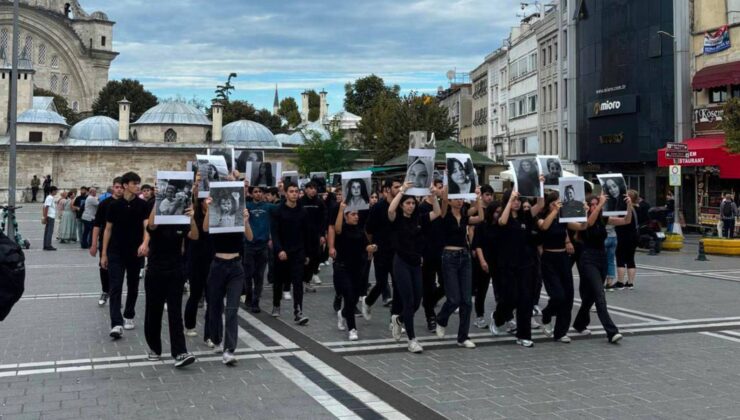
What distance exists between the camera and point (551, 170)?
32.9 ft

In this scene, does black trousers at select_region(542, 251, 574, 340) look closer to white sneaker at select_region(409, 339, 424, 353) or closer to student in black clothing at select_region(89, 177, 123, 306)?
white sneaker at select_region(409, 339, 424, 353)

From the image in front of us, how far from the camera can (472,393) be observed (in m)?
6.62

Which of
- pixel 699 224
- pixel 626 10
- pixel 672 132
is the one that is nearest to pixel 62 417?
pixel 699 224

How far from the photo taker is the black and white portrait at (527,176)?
30.4 ft

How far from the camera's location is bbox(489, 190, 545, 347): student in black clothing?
8844 mm

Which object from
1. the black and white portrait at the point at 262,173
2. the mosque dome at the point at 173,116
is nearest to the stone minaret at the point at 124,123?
the mosque dome at the point at 173,116

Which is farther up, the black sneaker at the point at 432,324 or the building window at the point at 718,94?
the building window at the point at 718,94

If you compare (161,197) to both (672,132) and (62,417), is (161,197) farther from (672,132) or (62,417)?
(672,132)

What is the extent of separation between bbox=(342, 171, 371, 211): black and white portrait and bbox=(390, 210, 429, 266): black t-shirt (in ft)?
5.76

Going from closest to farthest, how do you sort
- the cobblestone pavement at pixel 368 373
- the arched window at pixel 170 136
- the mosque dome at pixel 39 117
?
the cobblestone pavement at pixel 368 373 → the mosque dome at pixel 39 117 → the arched window at pixel 170 136

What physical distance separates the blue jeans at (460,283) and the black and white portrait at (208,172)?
3011mm

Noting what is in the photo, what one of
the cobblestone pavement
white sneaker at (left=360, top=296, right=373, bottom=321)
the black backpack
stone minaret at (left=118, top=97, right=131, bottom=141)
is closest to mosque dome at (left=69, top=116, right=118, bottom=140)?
stone minaret at (left=118, top=97, right=131, bottom=141)

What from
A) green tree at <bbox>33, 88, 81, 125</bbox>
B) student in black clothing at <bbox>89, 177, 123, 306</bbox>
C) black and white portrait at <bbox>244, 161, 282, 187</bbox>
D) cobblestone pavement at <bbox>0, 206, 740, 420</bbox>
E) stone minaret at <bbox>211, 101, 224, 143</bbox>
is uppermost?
green tree at <bbox>33, 88, 81, 125</bbox>

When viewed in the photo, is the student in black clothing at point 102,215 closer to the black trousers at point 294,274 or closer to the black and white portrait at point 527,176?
the black trousers at point 294,274
